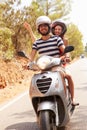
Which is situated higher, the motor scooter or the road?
the motor scooter

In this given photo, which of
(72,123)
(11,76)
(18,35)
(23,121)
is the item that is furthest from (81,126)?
(18,35)

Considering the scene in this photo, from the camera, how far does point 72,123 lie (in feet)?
25.4

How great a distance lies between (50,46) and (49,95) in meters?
1.28

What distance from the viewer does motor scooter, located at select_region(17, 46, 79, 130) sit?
588cm

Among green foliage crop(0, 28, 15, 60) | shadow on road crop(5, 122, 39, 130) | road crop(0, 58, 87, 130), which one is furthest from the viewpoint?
green foliage crop(0, 28, 15, 60)

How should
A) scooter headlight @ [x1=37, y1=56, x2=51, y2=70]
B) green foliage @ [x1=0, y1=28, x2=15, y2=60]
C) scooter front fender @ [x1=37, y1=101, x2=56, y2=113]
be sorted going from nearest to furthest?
scooter front fender @ [x1=37, y1=101, x2=56, y2=113] → scooter headlight @ [x1=37, y1=56, x2=51, y2=70] → green foliage @ [x1=0, y1=28, x2=15, y2=60]

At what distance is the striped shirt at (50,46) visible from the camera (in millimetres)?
6902

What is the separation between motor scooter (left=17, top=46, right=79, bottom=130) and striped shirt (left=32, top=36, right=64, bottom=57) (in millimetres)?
649

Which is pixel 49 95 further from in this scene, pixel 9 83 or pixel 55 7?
pixel 55 7

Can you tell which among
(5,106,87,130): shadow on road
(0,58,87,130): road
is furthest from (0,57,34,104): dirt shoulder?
(5,106,87,130): shadow on road

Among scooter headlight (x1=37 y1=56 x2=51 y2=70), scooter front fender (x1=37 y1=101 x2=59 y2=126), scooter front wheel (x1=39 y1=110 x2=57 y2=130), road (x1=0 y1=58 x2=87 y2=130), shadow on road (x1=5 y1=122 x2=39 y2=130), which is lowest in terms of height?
road (x1=0 y1=58 x2=87 y2=130)

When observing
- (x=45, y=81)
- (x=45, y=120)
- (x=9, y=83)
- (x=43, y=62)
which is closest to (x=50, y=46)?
(x=43, y=62)

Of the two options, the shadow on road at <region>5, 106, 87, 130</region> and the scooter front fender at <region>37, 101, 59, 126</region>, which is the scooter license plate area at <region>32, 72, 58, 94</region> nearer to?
the scooter front fender at <region>37, 101, 59, 126</region>

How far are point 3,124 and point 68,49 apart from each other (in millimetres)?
2662
